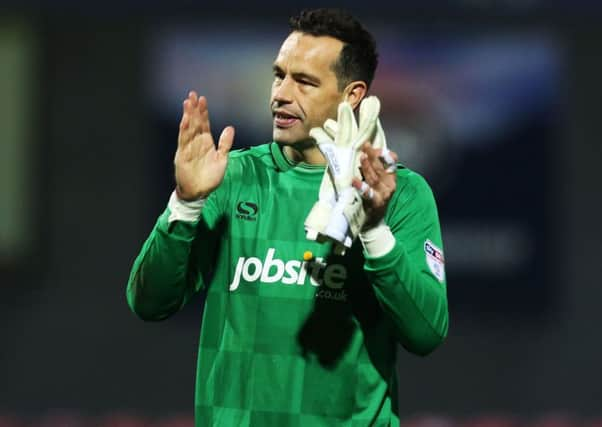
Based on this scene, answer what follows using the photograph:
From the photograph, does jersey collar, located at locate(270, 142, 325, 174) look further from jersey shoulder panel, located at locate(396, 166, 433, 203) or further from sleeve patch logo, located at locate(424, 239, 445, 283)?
sleeve patch logo, located at locate(424, 239, 445, 283)

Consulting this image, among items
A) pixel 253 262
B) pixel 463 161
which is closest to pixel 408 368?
pixel 463 161

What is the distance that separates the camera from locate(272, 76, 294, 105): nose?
11.6ft

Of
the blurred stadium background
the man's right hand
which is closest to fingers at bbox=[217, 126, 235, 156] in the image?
the man's right hand

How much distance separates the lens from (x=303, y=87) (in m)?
3.57

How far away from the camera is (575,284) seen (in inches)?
311

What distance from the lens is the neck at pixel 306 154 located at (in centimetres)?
360

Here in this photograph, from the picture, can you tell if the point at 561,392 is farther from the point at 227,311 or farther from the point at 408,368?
the point at 227,311

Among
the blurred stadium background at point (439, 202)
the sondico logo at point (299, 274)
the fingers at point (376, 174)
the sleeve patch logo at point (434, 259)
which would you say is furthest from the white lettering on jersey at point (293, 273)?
the blurred stadium background at point (439, 202)

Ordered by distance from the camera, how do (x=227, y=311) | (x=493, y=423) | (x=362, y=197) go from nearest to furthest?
(x=362, y=197) < (x=227, y=311) < (x=493, y=423)

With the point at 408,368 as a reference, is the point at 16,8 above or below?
above

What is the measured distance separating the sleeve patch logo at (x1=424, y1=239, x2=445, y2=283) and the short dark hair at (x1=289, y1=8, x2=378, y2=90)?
1.54ft

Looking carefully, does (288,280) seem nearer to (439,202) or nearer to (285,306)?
(285,306)

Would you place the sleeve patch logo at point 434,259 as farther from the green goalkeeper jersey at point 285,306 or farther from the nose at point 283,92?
the nose at point 283,92

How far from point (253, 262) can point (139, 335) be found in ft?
14.8
